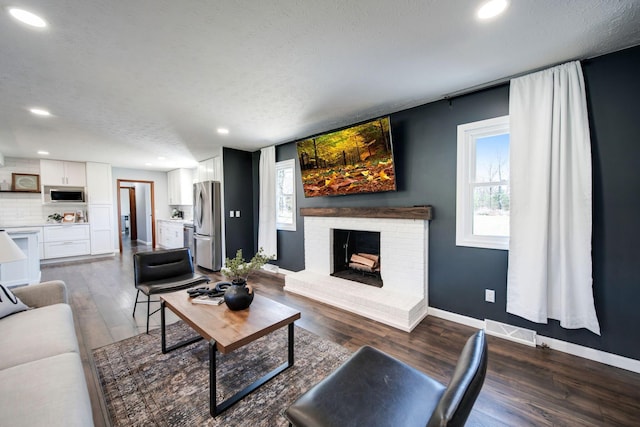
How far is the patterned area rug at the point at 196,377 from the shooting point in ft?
5.00

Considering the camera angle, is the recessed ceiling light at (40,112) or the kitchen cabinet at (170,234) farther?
the kitchen cabinet at (170,234)

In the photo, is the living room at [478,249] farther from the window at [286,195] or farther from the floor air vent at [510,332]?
the window at [286,195]

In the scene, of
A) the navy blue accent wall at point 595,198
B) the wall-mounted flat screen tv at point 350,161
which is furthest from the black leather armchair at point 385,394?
the wall-mounted flat screen tv at point 350,161

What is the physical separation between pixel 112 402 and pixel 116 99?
2742 millimetres

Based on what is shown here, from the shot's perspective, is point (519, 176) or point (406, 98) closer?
point (519, 176)

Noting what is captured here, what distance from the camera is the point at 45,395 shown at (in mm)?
1081

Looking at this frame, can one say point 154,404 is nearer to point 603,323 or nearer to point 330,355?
point 330,355

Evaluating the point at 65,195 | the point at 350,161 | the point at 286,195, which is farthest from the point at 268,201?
the point at 65,195

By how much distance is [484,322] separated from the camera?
2.55 metres

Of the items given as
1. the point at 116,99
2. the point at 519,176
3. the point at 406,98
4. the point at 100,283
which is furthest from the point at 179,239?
the point at 519,176

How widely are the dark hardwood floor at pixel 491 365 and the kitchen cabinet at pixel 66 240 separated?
3.36 meters

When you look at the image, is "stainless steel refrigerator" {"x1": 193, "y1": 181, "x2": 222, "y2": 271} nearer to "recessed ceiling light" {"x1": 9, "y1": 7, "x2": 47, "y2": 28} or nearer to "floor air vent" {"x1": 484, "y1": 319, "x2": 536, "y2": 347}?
"recessed ceiling light" {"x1": 9, "y1": 7, "x2": 47, "y2": 28}

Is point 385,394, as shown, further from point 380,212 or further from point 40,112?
point 40,112

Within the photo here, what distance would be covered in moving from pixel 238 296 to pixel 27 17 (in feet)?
7.06
